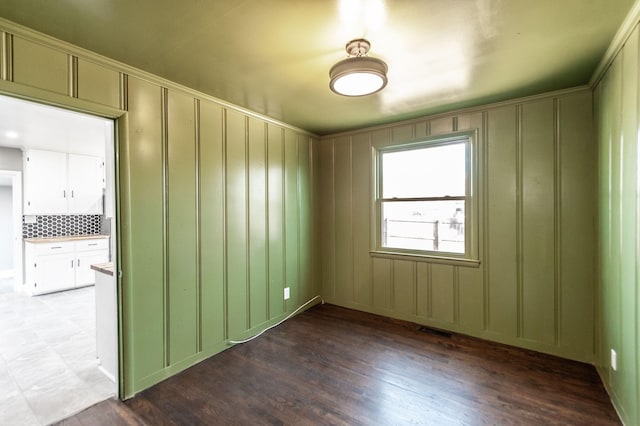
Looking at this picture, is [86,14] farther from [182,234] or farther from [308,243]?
[308,243]

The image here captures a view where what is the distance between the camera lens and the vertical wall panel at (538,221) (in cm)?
258

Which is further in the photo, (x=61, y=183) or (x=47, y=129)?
(x=61, y=183)

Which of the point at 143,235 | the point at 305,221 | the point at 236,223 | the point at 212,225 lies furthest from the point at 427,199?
the point at 143,235

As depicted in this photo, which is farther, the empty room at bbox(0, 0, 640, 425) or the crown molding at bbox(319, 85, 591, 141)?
the crown molding at bbox(319, 85, 591, 141)

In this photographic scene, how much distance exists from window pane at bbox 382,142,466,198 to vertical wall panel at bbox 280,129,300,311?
116 cm

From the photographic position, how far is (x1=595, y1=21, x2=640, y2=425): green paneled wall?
1579 mm

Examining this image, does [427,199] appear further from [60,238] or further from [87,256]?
[60,238]

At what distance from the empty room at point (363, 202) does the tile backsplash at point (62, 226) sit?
2005 mm

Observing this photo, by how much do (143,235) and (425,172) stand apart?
2.94m

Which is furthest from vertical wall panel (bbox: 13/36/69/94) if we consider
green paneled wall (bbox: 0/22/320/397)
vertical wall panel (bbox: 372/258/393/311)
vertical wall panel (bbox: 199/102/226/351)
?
vertical wall panel (bbox: 372/258/393/311)

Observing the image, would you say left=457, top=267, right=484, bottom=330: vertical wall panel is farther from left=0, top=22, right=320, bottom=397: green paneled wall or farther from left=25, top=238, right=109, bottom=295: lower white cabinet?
left=25, top=238, right=109, bottom=295: lower white cabinet

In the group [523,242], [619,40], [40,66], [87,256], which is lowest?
[87,256]

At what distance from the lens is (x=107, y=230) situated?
582 centimetres

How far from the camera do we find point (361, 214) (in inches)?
146
